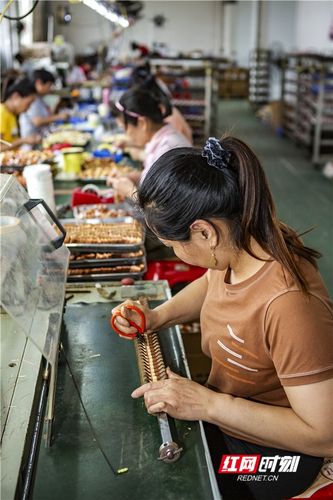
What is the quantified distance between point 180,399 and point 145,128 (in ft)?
7.70

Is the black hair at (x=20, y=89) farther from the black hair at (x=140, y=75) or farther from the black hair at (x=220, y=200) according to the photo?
the black hair at (x=220, y=200)

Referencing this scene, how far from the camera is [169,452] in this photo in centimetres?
124

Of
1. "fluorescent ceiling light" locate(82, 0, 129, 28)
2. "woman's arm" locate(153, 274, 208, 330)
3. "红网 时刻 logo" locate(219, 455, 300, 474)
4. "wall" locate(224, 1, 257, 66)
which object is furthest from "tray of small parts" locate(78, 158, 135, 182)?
"wall" locate(224, 1, 257, 66)

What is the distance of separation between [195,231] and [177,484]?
599 mm

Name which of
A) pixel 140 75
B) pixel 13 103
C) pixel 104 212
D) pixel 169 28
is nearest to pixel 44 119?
pixel 13 103

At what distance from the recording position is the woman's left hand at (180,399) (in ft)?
4.39

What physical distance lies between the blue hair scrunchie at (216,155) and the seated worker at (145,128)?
180 centimetres

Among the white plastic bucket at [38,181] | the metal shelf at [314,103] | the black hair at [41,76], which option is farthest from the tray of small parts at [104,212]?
the metal shelf at [314,103]

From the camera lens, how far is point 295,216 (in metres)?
5.86

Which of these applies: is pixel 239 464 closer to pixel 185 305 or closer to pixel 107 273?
pixel 185 305

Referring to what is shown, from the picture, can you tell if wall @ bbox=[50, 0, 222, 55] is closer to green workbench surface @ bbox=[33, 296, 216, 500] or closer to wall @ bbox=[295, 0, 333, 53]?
wall @ bbox=[295, 0, 333, 53]

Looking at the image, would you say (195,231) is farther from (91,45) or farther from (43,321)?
(91,45)

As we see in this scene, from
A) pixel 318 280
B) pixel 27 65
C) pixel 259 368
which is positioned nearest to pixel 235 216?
pixel 318 280

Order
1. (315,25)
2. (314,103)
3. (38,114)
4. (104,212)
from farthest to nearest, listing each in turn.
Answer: (315,25), (314,103), (38,114), (104,212)
